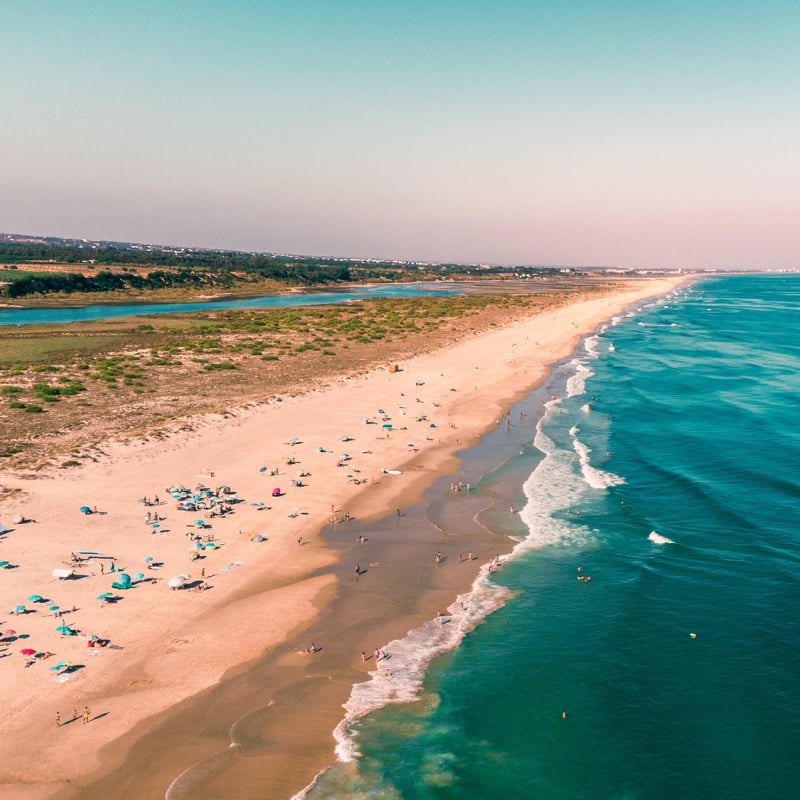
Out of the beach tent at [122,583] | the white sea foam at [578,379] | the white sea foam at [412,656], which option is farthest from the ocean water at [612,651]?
the white sea foam at [578,379]

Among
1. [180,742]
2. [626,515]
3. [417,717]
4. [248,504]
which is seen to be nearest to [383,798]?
[417,717]

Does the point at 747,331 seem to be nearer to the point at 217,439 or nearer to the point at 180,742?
the point at 217,439

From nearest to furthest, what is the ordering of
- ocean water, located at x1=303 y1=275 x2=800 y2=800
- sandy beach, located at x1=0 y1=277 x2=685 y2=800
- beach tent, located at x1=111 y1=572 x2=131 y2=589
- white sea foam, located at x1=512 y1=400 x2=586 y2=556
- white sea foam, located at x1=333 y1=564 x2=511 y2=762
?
ocean water, located at x1=303 y1=275 x2=800 y2=800 → sandy beach, located at x1=0 y1=277 x2=685 y2=800 → white sea foam, located at x1=333 y1=564 x2=511 y2=762 → beach tent, located at x1=111 y1=572 x2=131 y2=589 → white sea foam, located at x1=512 y1=400 x2=586 y2=556

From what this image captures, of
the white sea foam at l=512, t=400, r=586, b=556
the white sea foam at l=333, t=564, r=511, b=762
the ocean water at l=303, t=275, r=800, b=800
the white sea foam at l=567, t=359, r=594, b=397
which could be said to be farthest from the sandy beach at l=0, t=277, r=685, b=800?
the white sea foam at l=567, t=359, r=594, b=397

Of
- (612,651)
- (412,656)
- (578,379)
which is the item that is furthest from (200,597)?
(578,379)

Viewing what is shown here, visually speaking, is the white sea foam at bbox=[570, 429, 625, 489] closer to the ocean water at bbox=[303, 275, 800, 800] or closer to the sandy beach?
the ocean water at bbox=[303, 275, 800, 800]

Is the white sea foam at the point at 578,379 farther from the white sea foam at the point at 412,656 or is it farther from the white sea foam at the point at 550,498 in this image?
the white sea foam at the point at 412,656

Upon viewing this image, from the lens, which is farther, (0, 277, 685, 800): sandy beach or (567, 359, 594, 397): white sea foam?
(567, 359, 594, 397): white sea foam
